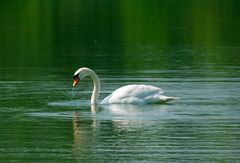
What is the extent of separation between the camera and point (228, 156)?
16234 mm

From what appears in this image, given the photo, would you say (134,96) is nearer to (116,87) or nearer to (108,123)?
(116,87)

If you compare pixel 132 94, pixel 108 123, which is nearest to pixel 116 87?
pixel 132 94

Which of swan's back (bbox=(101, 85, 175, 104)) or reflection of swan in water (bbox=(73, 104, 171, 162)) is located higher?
swan's back (bbox=(101, 85, 175, 104))

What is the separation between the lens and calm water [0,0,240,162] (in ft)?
56.4

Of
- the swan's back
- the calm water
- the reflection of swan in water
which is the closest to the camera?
the calm water

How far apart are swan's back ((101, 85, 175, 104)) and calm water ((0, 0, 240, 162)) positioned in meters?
0.22

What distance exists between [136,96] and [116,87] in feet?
9.18

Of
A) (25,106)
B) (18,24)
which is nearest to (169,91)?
(25,106)

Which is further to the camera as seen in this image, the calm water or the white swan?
the white swan

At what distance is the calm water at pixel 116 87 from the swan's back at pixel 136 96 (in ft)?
0.71

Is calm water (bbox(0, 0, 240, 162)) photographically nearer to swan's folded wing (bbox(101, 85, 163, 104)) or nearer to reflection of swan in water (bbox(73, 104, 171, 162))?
reflection of swan in water (bbox(73, 104, 171, 162))

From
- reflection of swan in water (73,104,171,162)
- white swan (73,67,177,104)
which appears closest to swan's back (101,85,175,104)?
white swan (73,67,177,104)

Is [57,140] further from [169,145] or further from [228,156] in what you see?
[228,156]

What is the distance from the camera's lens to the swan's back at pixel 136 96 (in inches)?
893
